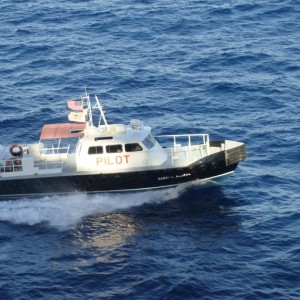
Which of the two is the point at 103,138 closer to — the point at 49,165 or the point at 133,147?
the point at 133,147

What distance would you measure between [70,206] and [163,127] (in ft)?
49.8

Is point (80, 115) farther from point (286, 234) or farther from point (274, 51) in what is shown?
point (274, 51)

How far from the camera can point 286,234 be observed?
4859 cm

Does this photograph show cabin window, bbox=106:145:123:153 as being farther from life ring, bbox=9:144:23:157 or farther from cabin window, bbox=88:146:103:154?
life ring, bbox=9:144:23:157

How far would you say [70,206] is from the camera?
→ 53156 mm

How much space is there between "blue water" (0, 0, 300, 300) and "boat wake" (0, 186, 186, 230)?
0.45 feet

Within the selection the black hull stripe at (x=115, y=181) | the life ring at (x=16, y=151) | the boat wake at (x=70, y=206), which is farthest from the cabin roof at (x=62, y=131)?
the boat wake at (x=70, y=206)

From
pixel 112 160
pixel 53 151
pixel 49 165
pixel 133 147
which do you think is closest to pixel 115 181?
pixel 112 160

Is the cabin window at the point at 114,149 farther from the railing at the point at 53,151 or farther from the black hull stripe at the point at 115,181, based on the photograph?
the railing at the point at 53,151

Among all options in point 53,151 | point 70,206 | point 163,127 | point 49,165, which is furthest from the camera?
point 163,127

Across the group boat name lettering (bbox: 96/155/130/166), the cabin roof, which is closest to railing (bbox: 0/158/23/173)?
the cabin roof

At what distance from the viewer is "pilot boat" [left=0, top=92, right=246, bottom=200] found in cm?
5372

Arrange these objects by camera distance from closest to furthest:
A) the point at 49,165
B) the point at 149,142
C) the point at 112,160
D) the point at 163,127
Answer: the point at 112,160 < the point at 149,142 < the point at 49,165 < the point at 163,127

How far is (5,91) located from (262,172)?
28960mm
